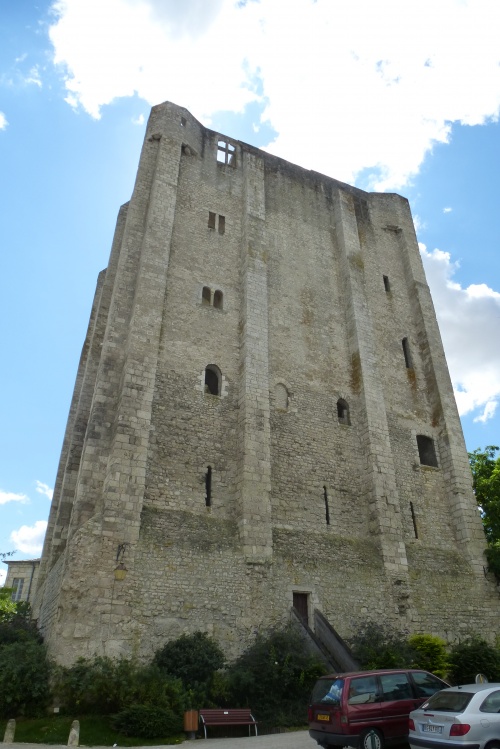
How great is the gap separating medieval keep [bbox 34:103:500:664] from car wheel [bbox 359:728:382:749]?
619 cm

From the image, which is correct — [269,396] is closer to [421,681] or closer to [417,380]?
[417,380]

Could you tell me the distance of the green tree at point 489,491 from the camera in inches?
896

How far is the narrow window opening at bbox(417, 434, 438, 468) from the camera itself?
21.6 meters

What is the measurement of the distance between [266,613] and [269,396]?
6.91 meters

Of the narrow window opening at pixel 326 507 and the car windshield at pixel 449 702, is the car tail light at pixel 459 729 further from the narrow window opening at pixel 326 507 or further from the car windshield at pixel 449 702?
the narrow window opening at pixel 326 507

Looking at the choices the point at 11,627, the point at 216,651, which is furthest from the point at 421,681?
the point at 11,627

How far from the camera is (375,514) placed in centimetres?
1808

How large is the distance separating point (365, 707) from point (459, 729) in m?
1.68

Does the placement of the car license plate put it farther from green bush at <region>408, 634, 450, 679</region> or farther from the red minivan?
green bush at <region>408, 634, 450, 679</region>

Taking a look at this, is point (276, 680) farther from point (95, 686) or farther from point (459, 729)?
point (459, 729)

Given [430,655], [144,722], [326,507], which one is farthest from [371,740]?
[326,507]

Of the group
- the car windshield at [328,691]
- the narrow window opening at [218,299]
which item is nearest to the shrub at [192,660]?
the car windshield at [328,691]

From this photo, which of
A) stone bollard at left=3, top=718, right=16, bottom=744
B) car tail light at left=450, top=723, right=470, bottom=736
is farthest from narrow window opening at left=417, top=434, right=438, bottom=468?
stone bollard at left=3, top=718, right=16, bottom=744

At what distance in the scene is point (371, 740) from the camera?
8.16 m
